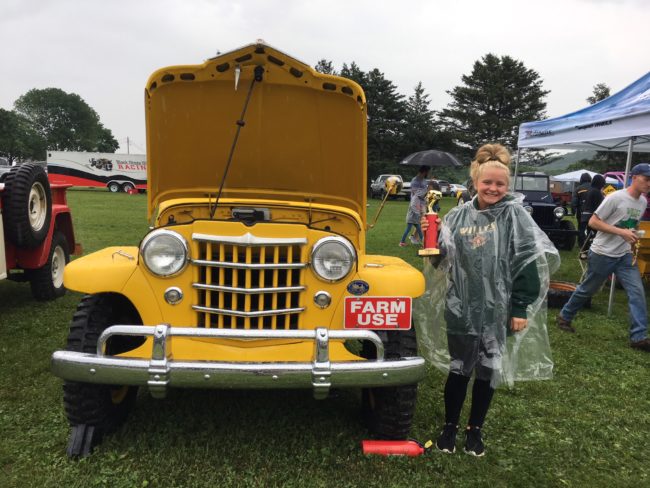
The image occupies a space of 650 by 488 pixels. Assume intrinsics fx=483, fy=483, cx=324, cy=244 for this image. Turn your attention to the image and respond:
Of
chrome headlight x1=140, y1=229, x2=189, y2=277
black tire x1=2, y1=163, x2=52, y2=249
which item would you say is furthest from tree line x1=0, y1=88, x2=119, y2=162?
chrome headlight x1=140, y1=229, x2=189, y2=277

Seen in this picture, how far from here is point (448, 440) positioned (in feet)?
9.32

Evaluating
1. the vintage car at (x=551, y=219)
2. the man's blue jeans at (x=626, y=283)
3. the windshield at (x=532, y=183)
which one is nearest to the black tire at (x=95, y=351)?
the man's blue jeans at (x=626, y=283)

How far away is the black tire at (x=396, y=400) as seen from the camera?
2688 mm

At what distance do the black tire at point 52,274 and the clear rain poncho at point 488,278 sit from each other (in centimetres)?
458

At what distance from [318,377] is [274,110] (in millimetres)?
2002

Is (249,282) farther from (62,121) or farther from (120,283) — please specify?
(62,121)

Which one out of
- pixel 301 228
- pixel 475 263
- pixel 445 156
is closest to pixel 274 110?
pixel 301 228

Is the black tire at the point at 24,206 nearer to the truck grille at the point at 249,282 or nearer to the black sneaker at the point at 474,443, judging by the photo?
the truck grille at the point at 249,282

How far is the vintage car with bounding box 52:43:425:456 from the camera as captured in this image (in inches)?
91.0

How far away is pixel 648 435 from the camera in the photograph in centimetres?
315

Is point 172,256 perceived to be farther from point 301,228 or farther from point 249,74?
point 249,74

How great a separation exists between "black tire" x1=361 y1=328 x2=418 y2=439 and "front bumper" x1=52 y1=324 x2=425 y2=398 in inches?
13.8

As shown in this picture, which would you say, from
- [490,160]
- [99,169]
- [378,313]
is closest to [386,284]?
[378,313]

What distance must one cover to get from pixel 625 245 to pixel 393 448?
11.2 ft
